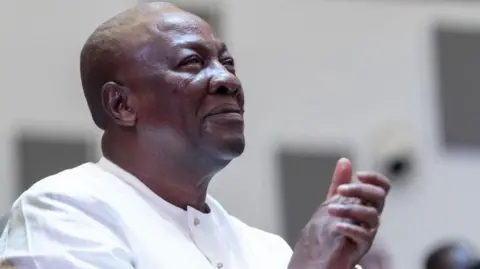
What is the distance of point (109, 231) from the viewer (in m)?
1.68

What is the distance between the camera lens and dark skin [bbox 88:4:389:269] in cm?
178

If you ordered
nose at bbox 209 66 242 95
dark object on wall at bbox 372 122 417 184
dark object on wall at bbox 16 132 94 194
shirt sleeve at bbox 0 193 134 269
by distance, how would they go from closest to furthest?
shirt sleeve at bbox 0 193 134 269
nose at bbox 209 66 242 95
dark object on wall at bbox 16 132 94 194
dark object on wall at bbox 372 122 417 184

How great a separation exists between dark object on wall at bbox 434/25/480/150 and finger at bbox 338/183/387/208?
3.67m

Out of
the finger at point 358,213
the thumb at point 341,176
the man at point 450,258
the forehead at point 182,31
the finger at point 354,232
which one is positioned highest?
the forehead at point 182,31

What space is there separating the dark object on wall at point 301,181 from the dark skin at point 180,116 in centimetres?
308

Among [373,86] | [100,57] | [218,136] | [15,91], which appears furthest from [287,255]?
[373,86]

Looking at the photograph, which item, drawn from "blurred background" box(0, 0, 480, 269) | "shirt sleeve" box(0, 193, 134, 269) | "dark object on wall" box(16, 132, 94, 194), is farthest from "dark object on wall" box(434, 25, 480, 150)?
"shirt sleeve" box(0, 193, 134, 269)

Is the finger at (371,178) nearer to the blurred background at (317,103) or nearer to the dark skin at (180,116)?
the dark skin at (180,116)

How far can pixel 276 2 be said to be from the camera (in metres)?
5.12

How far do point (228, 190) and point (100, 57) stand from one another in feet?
9.89

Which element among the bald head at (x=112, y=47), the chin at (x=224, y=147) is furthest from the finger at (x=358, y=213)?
the bald head at (x=112, y=47)

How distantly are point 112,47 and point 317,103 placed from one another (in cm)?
325

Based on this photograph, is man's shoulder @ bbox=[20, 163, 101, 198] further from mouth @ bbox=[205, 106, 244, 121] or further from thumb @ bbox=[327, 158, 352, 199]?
thumb @ bbox=[327, 158, 352, 199]

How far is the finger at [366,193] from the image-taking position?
1.69 metres
